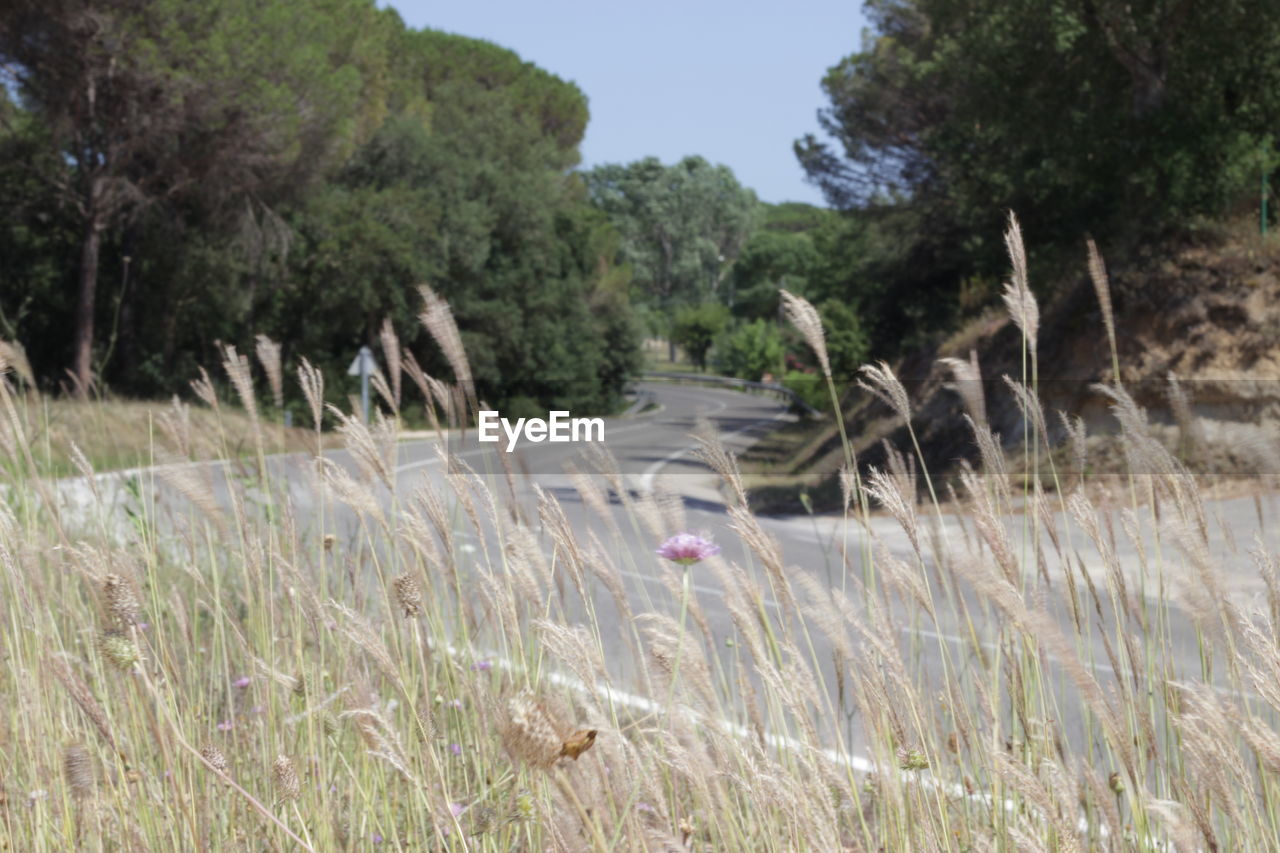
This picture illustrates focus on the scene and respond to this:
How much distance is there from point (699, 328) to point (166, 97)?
62836mm

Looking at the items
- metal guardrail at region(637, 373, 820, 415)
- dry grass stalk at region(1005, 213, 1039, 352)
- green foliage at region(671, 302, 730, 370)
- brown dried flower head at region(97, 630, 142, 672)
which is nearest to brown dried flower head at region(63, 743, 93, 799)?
brown dried flower head at region(97, 630, 142, 672)

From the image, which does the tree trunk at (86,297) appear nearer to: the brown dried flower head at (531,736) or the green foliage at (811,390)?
the green foliage at (811,390)

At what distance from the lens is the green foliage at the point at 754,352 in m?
62.9

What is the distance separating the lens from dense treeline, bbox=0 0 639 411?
950 inches

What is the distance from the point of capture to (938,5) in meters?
18.9

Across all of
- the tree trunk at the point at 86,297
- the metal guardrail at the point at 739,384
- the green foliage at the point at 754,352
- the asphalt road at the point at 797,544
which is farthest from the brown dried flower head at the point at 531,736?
the green foliage at the point at 754,352

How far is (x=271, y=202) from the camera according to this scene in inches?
1187

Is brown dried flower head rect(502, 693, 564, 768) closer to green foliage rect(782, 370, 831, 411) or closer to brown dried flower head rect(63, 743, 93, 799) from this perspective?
brown dried flower head rect(63, 743, 93, 799)

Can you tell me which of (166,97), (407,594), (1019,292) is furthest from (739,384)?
(407,594)

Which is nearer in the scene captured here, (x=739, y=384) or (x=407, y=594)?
(x=407, y=594)

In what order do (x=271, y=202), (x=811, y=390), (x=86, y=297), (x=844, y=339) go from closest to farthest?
(x=86, y=297), (x=811, y=390), (x=271, y=202), (x=844, y=339)

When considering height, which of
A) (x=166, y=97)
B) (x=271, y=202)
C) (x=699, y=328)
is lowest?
(x=699, y=328)

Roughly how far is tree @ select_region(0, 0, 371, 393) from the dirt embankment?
1353 centimetres

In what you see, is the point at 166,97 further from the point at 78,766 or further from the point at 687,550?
the point at 78,766
